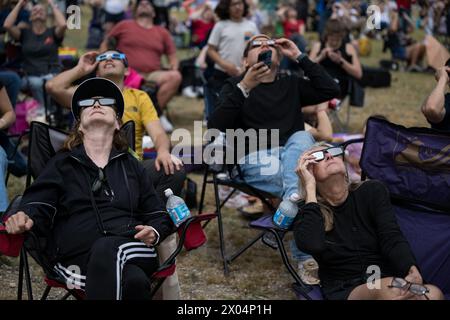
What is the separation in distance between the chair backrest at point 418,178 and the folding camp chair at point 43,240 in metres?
1.16

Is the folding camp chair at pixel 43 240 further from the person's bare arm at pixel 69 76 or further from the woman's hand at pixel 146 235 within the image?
the person's bare arm at pixel 69 76

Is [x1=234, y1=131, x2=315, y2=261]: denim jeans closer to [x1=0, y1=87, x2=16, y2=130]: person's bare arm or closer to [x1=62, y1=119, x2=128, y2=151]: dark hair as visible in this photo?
[x1=62, y1=119, x2=128, y2=151]: dark hair

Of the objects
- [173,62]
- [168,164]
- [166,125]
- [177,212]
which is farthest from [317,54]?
[177,212]

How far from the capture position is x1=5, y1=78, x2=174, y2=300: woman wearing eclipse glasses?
9.71ft

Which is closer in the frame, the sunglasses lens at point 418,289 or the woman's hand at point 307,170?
the sunglasses lens at point 418,289

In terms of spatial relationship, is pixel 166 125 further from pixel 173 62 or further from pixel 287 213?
pixel 287 213

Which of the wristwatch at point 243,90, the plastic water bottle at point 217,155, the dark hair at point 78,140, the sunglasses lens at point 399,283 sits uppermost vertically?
the wristwatch at point 243,90

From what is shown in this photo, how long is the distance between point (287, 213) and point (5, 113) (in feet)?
6.98

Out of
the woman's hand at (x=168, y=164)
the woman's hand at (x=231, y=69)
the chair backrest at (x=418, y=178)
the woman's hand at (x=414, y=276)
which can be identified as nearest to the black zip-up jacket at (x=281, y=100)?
the woman's hand at (x=168, y=164)

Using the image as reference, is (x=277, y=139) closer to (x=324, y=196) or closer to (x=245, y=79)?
(x=245, y=79)

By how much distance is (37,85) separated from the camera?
310 inches

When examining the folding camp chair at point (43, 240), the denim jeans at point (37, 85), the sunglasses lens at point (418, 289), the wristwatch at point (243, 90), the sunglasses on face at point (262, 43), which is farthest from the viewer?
the denim jeans at point (37, 85)

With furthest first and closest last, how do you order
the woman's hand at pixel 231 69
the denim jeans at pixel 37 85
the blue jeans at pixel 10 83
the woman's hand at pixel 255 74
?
the denim jeans at pixel 37 85 → the woman's hand at pixel 231 69 → the blue jeans at pixel 10 83 → the woman's hand at pixel 255 74

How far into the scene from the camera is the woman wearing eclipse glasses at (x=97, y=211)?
9.71ft
